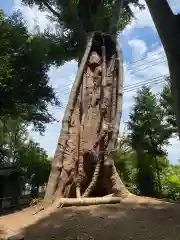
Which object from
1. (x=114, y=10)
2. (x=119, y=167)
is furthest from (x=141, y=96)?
(x=114, y=10)

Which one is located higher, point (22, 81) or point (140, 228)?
point (22, 81)

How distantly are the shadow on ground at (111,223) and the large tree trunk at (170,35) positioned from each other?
192cm

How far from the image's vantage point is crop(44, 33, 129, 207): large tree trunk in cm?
682

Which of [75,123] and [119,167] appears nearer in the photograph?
[75,123]

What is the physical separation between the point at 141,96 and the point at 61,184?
1228cm

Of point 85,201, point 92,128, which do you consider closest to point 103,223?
point 85,201

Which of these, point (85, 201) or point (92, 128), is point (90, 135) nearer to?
point (92, 128)

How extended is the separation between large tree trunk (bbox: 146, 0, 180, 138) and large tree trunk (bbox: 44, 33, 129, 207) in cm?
323

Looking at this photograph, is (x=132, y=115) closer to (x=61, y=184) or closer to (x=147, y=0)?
(x=61, y=184)

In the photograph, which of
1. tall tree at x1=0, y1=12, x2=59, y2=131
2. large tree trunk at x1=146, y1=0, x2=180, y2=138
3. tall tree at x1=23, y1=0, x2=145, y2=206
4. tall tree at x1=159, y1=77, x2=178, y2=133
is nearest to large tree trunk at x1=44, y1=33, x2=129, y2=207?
tall tree at x1=23, y1=0, x2=145, y2=206

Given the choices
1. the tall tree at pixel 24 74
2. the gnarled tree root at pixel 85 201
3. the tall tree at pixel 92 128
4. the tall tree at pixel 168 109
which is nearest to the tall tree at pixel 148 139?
the tall tree at pixel 168 109

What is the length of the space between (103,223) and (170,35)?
3066 millimetres

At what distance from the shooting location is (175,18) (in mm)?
4059

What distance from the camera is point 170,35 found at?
155 inches
